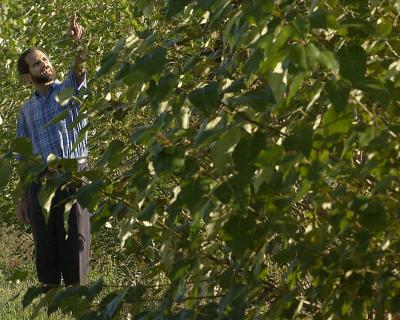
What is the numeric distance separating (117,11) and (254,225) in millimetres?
4123

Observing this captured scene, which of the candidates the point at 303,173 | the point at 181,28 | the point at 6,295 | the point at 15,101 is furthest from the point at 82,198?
the point at 6,295

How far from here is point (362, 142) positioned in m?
1.88

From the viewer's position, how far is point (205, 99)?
2.05 metres

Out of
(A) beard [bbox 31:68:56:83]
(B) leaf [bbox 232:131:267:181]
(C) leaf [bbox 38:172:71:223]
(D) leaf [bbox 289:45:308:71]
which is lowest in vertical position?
(B) leaf [bbox 232:131:267:181]

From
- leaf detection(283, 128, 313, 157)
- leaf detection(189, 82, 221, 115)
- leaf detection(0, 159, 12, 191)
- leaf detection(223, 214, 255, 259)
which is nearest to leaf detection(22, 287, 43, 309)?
leaf detection(0, 159, 12, 191)

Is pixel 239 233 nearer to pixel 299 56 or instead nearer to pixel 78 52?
pixel 299 56

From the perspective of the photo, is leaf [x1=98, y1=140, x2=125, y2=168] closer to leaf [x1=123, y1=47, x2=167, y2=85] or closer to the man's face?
leaf [x1=123, y1=47, x2=167, y2=85]

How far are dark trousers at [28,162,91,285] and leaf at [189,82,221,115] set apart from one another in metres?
2.87

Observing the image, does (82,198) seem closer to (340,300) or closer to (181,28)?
(340,300)

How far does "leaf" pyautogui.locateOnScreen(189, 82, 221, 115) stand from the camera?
2.04m

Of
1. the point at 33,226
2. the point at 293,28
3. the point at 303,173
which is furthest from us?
the point at 33,226

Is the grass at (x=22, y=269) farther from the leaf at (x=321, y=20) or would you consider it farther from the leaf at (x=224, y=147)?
the leaf at (x=321, y=20)

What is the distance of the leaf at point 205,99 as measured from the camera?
6.70ft

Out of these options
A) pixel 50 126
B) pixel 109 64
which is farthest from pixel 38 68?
pixel 109 64
